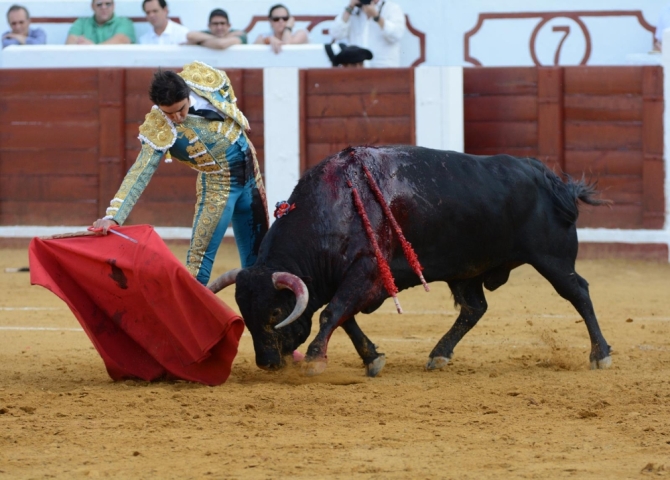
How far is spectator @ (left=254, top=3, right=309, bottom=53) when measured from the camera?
29.2 ft

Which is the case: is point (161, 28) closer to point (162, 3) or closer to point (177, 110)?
point (162, 3)

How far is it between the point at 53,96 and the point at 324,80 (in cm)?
216

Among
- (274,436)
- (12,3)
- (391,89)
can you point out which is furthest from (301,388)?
(12,3)

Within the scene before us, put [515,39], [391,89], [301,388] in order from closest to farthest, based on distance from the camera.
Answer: [301,388] → [391,89] → [515,39]

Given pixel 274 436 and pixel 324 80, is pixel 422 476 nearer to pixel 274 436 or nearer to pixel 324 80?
pixel 274 436

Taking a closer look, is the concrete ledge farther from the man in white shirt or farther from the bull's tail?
the bull's tail

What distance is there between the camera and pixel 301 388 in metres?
4.02

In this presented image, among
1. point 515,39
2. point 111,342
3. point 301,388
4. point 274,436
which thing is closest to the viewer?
point 274,436

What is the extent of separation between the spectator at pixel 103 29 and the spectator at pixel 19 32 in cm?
26

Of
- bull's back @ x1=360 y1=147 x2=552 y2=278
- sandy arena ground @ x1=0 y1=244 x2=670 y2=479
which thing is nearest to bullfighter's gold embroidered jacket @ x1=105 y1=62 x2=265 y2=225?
bull's back @ x1=360 y1=147 x2=552 y2=278

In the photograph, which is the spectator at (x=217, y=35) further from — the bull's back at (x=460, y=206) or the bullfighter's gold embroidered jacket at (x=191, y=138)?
the bull's back at (x=460, y=206)

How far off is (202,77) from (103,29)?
17.4ft

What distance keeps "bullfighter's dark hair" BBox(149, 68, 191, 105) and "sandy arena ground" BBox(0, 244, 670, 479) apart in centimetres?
105

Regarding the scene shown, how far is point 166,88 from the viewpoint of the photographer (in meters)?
4.14
